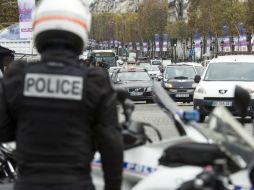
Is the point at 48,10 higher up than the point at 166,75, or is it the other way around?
the point at 48,10

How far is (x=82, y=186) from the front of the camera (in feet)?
10.3

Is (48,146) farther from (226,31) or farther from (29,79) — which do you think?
(226,31)

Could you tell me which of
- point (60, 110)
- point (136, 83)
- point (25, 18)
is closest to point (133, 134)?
point (60, 110)

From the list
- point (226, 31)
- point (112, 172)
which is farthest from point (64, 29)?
point (226, 31)

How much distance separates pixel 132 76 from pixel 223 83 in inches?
469

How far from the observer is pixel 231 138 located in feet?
10.8

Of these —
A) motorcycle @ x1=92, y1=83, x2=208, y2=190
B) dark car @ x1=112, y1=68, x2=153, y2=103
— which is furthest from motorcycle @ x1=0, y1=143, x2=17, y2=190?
dark car @ x1=112, y1=68, x2=153, y2=103

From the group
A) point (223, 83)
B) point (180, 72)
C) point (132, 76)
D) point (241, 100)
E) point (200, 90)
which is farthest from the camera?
point (180, 72)

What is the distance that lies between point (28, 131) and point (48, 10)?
55cm

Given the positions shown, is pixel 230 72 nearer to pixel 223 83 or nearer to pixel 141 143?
pixel 223 83

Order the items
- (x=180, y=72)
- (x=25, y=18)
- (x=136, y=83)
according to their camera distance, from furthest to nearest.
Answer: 1. (x=180, y=72)
2. (x=136, y=83)
3. (x=25, y=18)

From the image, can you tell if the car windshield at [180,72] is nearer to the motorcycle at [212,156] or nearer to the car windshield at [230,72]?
the car windshield at [230,72]

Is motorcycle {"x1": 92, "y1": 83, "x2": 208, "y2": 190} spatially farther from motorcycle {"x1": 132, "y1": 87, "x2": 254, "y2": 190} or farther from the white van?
the white van

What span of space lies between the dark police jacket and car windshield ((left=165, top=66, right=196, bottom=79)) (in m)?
25.8
